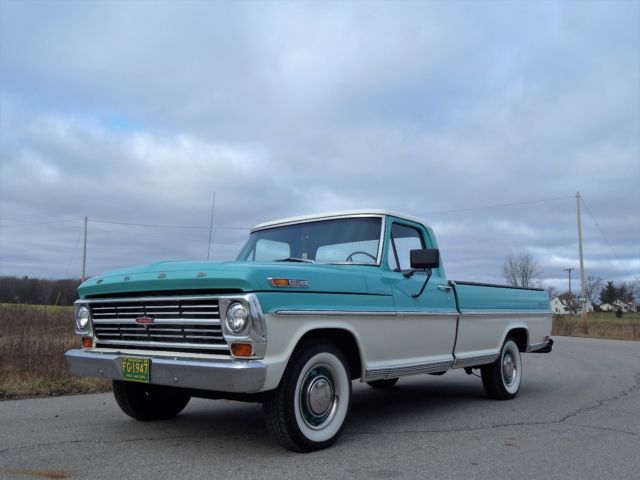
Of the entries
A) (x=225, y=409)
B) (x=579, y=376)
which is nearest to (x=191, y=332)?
(x=225, y=409)

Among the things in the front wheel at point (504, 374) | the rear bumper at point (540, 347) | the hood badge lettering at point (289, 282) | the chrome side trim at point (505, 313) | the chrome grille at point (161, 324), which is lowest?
the front wheel at point (504, 374)

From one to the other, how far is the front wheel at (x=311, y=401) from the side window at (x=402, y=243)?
148cm

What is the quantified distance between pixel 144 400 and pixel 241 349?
2078mm

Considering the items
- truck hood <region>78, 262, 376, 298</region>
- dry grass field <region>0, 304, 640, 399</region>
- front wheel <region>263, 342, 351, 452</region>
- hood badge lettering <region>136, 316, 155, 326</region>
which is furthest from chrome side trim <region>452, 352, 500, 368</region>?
dry grass field <region>0, 304, 640, 399</region>

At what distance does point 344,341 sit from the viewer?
5.23 m

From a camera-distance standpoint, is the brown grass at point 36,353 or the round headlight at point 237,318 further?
the brown grass at point 36,353

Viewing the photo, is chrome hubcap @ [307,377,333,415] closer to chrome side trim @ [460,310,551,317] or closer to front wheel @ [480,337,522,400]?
chrome side trim @ [460,310,551,317]

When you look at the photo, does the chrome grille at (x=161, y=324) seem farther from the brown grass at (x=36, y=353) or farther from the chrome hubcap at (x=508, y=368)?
the chrome hubcap at (x=508, y=368)

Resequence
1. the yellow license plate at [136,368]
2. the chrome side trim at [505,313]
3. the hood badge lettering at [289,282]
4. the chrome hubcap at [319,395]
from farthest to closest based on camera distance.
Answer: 1. the chrome side trim at [505,313]
2. the chrome hubcap at [319,395]
3. the yellow license plate at [136,368]
4. the hood badge lettering at [289,282]

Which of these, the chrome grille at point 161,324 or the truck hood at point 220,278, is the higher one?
the truck hood at point 220,278

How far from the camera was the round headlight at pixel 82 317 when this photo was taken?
5.35 m

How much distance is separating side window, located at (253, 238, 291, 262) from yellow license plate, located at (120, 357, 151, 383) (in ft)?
6.39

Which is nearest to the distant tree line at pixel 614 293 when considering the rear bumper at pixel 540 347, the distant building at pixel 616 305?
the distant building at pixel 616 305

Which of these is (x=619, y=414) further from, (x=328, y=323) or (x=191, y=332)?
(x=191, y=332)
